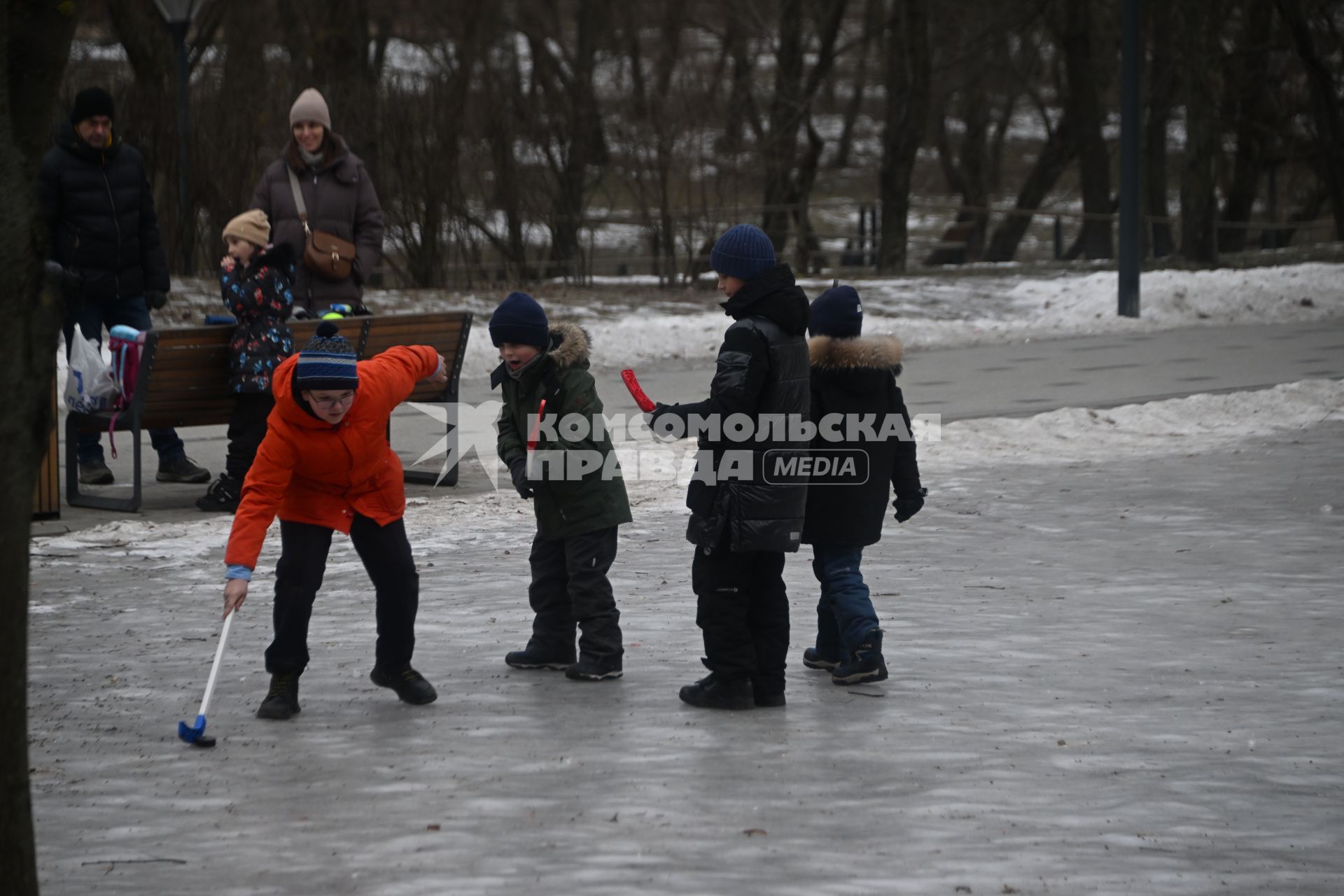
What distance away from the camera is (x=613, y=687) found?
5.51m

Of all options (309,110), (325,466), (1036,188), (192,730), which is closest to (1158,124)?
(1036,188)

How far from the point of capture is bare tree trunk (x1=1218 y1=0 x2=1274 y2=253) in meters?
25.9

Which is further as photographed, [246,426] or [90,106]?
[90,106]

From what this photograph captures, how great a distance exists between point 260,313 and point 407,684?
3.51 m

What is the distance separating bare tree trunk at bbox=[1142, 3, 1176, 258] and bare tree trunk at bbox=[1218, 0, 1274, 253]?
1.17 metres

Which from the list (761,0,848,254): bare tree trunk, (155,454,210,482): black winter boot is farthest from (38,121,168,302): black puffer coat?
(761,0,848,254): bare tree trunk

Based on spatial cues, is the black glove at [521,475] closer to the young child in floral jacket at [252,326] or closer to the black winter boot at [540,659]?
the black winter boot at [540,659]

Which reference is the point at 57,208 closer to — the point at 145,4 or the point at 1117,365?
the point at 1117,365

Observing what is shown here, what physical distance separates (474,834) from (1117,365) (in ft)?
36.0

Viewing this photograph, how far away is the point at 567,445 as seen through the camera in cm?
554

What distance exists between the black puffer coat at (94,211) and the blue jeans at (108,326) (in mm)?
91

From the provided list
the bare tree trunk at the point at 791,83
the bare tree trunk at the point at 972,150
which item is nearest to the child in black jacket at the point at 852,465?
the bare tree trunk at the point at 791,83

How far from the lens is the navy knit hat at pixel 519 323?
5.50 m

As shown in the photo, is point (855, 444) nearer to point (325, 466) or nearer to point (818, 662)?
point (818, 662)
